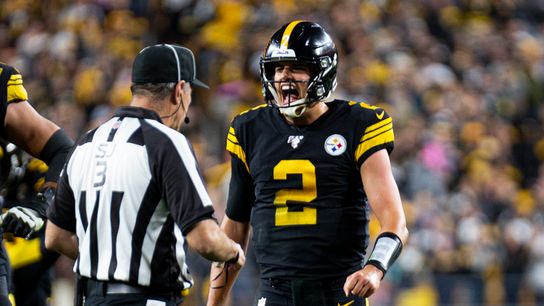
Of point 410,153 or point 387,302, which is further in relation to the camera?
point 410,153

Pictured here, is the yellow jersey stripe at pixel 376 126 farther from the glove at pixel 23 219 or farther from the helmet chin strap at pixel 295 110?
the glove at pixel 23 219

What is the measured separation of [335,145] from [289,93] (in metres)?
0.32

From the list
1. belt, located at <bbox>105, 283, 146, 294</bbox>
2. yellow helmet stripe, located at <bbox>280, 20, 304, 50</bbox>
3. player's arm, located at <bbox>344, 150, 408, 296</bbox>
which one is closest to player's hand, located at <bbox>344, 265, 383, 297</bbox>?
player's arm, located at <bbox>344, 150, 408, 296</bbox>

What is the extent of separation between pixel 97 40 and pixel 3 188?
879cm

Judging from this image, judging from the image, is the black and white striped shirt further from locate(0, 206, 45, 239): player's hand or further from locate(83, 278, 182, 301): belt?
locate(0, 206, 45, 239): player's hand

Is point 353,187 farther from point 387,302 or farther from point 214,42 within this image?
point 214,42

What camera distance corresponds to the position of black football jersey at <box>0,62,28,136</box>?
5145 mm

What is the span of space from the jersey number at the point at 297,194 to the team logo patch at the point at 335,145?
11 centimetres

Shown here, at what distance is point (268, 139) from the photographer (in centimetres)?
510

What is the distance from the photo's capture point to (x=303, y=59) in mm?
5051

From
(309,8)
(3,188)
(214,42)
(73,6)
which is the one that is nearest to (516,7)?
(309,8)

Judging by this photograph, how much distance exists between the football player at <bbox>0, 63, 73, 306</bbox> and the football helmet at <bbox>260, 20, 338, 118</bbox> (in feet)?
3.37

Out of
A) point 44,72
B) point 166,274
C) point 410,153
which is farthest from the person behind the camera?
point 44,72

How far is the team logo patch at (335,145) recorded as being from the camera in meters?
4.96
